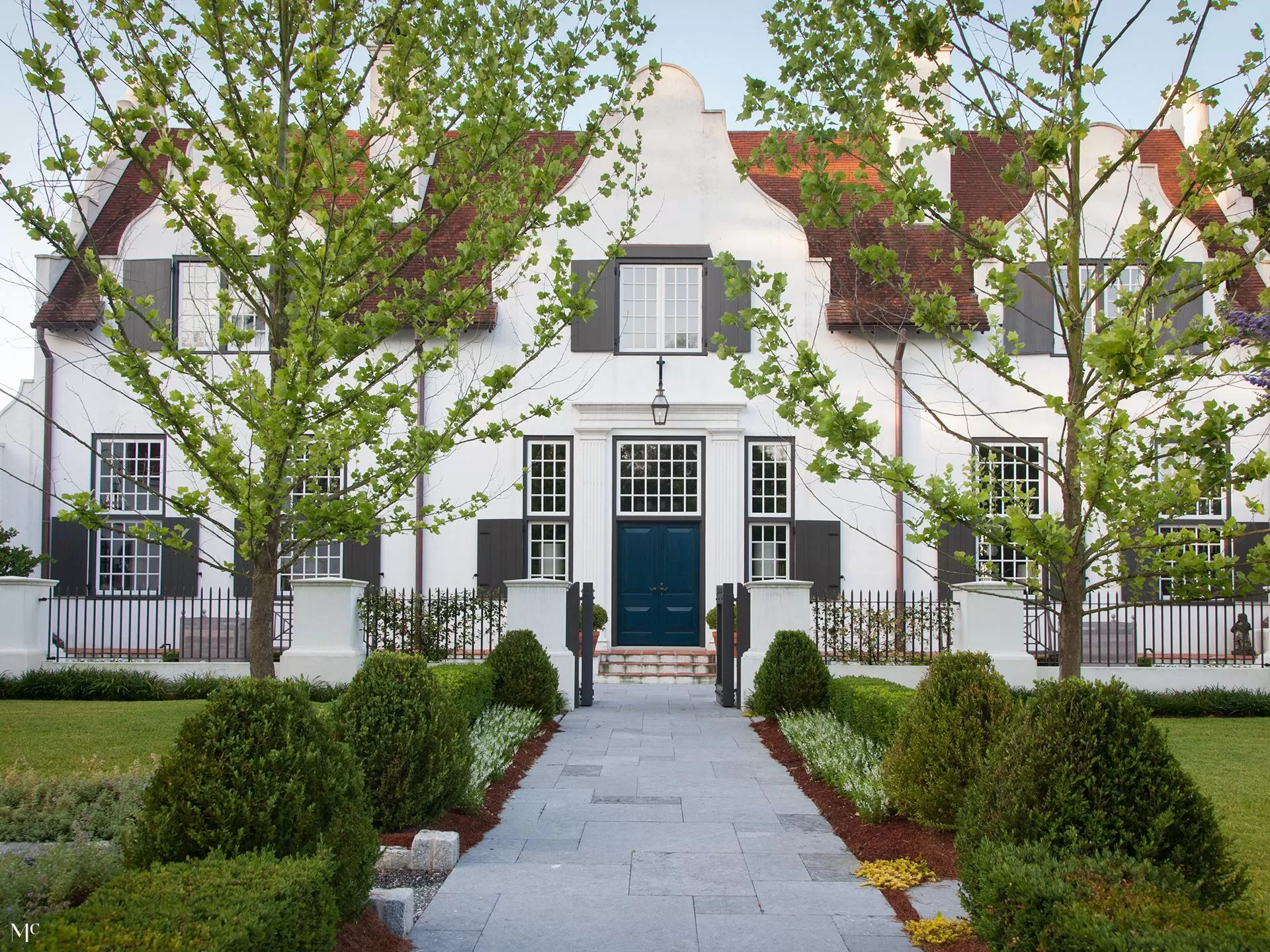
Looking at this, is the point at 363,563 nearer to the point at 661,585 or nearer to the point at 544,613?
the point at 661,585

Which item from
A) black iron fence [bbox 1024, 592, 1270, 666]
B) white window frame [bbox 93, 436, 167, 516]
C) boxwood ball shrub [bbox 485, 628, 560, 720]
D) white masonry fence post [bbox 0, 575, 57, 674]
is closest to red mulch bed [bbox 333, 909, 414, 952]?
boxwood ball shrub [bbox 485, 628, 560, 720]

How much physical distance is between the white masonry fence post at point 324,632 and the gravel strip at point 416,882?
837 centimetres

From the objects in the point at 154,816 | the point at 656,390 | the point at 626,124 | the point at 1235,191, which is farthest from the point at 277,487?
the point at 1235,191

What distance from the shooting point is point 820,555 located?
19.0 m

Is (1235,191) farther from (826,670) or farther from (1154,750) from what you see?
(1154,750)

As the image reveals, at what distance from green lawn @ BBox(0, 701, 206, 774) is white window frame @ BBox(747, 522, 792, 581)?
9.14 metres

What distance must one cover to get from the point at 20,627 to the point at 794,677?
1014cm

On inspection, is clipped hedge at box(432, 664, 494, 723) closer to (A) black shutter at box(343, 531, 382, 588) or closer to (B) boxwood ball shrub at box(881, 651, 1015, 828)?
(B) boxwood ball shrub at box(881, 651, 1015, 828)

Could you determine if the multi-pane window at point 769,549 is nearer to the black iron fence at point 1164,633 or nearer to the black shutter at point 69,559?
the black iron fence at point 1164,633

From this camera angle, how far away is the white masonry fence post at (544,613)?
14.8 metres

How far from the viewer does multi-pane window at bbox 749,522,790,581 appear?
1953cm

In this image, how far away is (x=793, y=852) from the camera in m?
7.12

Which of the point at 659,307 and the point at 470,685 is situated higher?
the point at 659,307

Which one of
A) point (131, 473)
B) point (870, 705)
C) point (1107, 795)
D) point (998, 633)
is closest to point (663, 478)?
point (998, 633)
